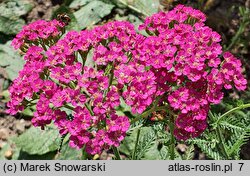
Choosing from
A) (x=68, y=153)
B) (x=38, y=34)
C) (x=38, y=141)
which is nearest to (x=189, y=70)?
(x=38, y=34)

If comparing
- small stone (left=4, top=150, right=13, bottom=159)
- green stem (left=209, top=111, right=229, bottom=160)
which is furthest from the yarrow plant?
small stone (left=4, top=150, right=13, bottom=159)

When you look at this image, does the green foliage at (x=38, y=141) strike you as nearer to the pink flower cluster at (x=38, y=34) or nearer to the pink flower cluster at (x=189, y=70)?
the pink flower cluster at (x=38, y=34)

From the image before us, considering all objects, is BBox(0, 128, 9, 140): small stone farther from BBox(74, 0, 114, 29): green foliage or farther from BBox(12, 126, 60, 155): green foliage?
BBox(74, 0, 114, 29): green foliage

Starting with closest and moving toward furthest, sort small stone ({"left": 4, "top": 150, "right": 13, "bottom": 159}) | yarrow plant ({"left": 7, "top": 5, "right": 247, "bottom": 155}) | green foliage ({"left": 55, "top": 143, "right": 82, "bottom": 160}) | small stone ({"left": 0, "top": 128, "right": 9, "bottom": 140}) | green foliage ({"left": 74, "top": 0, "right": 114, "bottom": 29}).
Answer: yarrow plant ({"left": 7, "top": 5, "right": 247, "bottom": 155}) → green foliage ({"left": 55, "top": 143, "right": 82, "bottom": 160}) → small stone ({"left": 4, "top": 150, "right": 13, "bottom": 159}) → small stone ({"left": 0, "top": 128, "right": 9, "bottom": 140}) → green foliage ({"left": 74, "top": 0, "right": 114, "bottom": 29})

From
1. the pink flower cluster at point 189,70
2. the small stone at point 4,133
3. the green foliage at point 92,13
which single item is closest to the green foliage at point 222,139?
the pink flower cluster at point 189,70

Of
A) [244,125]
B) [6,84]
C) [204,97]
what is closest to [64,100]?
[204,97]

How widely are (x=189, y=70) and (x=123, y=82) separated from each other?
15.1 inches

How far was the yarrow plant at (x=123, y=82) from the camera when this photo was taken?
97.2 inches

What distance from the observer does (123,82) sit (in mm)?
2541

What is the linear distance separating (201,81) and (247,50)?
8.03 feet

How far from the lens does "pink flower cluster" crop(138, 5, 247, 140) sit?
251 centimetres

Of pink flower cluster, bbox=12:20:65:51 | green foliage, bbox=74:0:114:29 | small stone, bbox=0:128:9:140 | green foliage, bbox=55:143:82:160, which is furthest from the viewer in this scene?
green foliage, bbox=74:0:114:29

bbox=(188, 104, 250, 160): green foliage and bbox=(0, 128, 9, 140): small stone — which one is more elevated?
bbox=(188, 104, 250, 160): green foliage

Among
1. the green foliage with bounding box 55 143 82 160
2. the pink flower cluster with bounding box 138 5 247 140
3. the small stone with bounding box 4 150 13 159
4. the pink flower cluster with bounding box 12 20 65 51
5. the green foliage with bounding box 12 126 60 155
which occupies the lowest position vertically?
the small stone with bounding box 4 150 13 159
